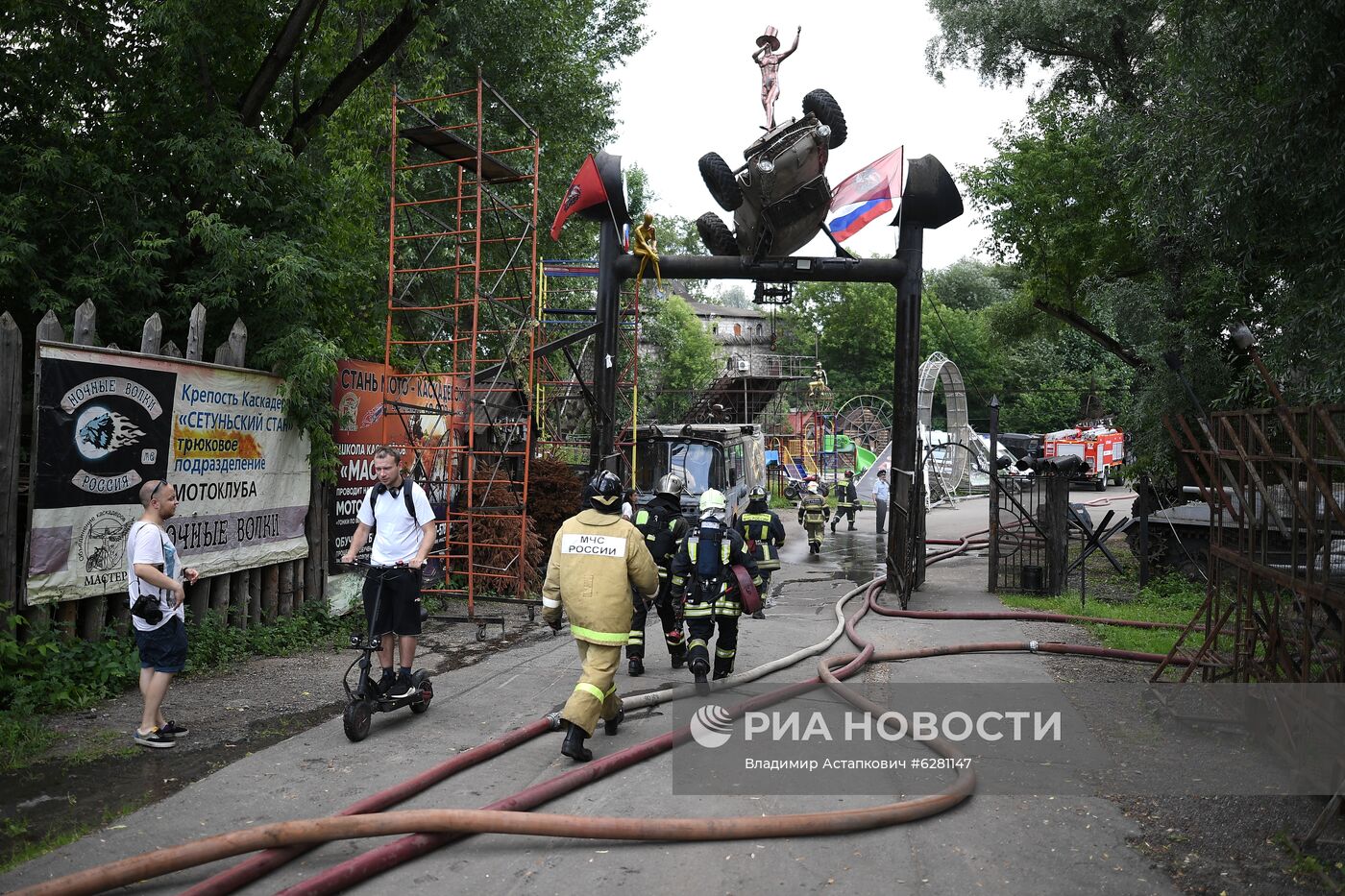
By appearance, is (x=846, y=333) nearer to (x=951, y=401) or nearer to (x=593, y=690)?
(x=951, y=401)

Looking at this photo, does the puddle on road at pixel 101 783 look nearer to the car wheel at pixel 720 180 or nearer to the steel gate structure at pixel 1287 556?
the steel gate structure at pixel 1287 556

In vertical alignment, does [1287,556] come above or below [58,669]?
above

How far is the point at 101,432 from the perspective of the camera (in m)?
7.69

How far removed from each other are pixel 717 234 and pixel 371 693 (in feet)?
30.8

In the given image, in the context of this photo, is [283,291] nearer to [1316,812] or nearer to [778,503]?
[1316,812]

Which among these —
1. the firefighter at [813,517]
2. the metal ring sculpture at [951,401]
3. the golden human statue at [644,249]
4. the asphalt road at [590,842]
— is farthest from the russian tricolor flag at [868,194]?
the metal ring sculpture at [951,401]

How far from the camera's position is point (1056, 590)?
14242 mm

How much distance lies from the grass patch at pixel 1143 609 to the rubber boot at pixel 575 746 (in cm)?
612

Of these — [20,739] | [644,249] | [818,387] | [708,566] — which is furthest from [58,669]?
[818,387]

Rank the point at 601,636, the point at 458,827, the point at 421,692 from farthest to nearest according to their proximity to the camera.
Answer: the point at 421,692 < the point at 601,636 < the point at 458,827

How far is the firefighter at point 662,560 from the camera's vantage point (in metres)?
8.63

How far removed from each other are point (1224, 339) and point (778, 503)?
2087 centimetres

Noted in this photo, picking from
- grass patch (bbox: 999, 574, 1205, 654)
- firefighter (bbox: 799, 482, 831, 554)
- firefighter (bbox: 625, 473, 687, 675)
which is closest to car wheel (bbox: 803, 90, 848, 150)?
firefighter (bbox: 625, 473, 687, 675)

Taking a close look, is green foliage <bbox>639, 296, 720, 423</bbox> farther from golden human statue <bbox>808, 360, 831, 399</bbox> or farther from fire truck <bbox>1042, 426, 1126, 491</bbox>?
fire truck <bbox>1042, 426, 1126, 491</bbox>
